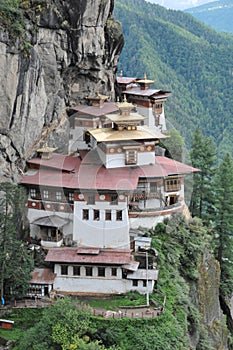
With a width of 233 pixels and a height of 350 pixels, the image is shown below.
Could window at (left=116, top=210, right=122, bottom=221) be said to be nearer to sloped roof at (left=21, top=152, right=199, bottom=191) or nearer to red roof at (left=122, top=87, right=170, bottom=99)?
sloped roof at (left=21, top=152, right=199, bottom=191)

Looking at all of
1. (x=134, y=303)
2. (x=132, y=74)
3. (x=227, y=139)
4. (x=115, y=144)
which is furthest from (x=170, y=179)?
(x=132, y=74)

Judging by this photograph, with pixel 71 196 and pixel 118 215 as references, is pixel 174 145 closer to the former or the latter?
pixel 71 196

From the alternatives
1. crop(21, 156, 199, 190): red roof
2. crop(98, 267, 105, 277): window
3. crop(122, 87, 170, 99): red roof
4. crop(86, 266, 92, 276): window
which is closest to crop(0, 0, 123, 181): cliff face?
crop(21, 156, 199, 190): red roof

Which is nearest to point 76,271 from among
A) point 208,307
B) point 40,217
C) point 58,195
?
point 40,217

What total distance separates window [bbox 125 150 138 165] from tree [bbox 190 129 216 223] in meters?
11.0

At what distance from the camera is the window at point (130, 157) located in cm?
3978

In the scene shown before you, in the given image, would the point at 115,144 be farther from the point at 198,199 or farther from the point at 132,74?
the point at 132,74

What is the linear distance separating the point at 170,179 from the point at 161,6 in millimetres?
147051

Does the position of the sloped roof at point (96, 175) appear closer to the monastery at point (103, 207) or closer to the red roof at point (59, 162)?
the monastery at point (103, 207)

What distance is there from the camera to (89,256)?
34.3m

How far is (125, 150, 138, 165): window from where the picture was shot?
39.8 meters

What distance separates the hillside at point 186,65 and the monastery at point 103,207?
2783 inches

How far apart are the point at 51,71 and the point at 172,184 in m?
11.9

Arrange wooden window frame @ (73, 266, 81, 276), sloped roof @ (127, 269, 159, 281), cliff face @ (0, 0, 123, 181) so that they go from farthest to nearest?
cliff face @ (0, 0, 123, 181) < wooden window frame @ (73, 266, 81, 276) < sloped roof @ (127, 269, 159, 281)
